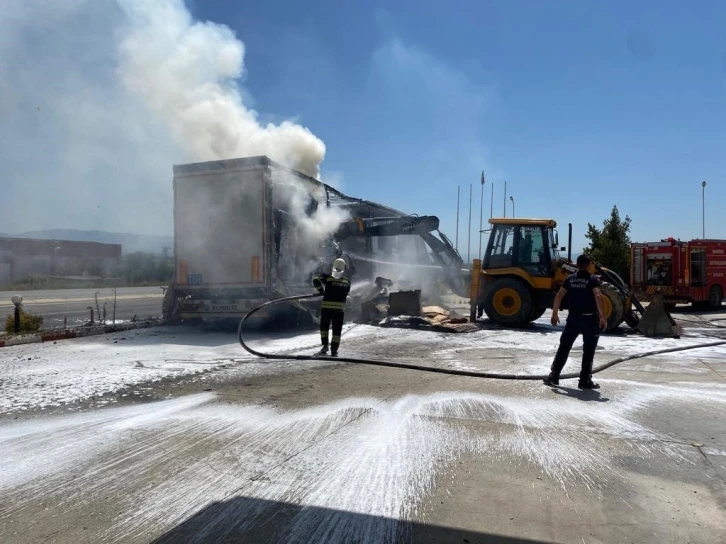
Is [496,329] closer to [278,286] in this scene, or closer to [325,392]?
[278,286]

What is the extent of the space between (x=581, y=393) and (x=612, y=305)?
6300 mm

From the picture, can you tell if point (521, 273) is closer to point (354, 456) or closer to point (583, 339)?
point (583, 339)

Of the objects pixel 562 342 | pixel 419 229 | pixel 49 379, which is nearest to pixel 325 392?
pixel 562 342

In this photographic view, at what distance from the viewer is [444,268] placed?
1661 cm

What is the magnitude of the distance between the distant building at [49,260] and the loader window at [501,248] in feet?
132

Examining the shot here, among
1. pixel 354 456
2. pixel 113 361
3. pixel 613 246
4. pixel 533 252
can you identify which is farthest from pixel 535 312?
pixel 613 246

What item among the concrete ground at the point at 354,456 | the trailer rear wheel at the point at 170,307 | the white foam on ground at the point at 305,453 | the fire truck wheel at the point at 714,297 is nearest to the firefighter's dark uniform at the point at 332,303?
the concrete ground at the point at 354,456

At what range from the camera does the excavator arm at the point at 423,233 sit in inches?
570

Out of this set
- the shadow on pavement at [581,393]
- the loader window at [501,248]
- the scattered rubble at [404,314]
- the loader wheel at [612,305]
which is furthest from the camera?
the loader window at [501,248]

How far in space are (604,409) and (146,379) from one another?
5.30 meters

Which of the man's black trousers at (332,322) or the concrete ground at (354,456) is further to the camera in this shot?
the man's black trousers at (332,322)

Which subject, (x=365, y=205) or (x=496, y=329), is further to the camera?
(x=365, y=205)

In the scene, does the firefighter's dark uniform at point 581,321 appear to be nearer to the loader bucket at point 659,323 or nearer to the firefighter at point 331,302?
the firefighter at point 331,302

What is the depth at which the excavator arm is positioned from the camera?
570 inches
